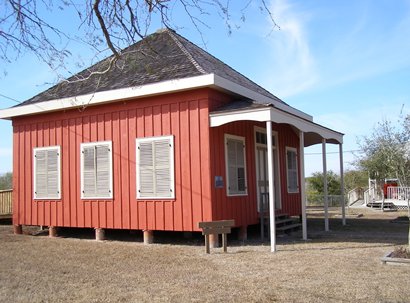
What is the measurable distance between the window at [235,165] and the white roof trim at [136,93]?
1.21 metres

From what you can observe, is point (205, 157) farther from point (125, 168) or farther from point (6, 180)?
point (6, 180)

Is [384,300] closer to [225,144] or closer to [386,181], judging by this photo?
[225,144]

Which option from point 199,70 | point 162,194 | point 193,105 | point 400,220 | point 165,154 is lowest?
point 400,220

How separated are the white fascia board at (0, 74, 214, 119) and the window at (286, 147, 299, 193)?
5.65m

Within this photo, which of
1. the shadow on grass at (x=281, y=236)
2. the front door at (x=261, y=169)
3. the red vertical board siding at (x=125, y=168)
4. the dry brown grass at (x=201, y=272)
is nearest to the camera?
the dry brown grass at (x=201, y=272)

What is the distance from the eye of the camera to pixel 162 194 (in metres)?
11.6

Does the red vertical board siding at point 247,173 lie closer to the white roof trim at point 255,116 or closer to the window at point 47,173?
the white roof trim at point 255,116

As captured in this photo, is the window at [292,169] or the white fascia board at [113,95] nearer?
the white fascia board at [113,95]

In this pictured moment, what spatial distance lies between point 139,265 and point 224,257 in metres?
1.74

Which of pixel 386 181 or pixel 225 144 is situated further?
pixel 386 181

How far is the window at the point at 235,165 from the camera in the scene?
11797 millimetres

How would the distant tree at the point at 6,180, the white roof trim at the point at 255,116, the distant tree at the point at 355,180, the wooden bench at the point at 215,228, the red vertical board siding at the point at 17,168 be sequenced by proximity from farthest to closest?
the distant tree at the point at 355,180
the distant tree at the point at 6,180
the red vertical board siding at the point at 17,168
the white roof trim at the point at 255,116
the wooden bench at the point at 215,228

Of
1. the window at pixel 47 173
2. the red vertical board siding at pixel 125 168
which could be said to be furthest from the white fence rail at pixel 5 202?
the red vertical board siding at pixel 125 168

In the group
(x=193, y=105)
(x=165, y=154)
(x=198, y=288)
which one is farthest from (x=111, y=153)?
(x=198, y=288)
